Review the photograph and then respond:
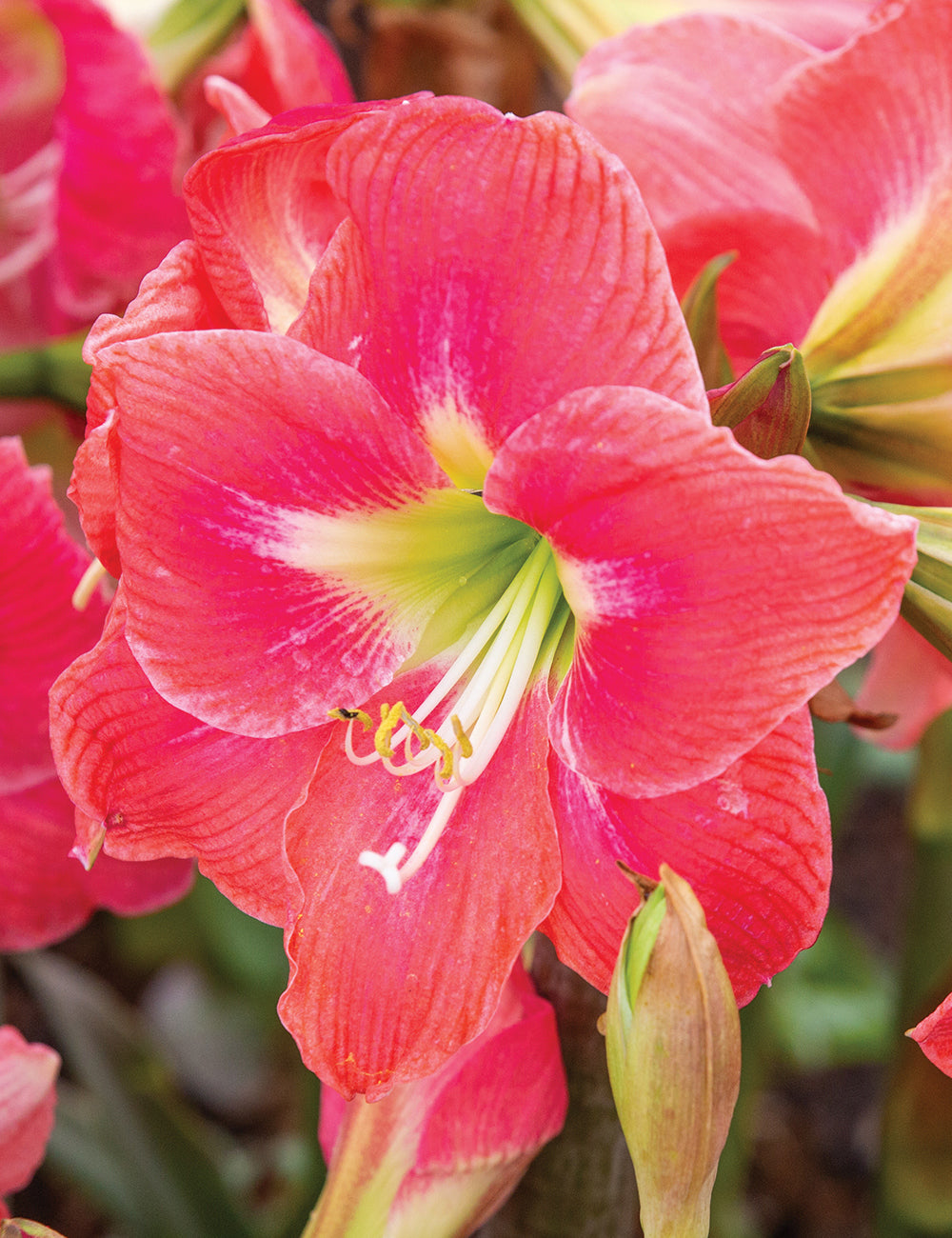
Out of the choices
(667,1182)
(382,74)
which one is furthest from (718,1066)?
(382,74)

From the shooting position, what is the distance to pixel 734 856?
1.23 ft

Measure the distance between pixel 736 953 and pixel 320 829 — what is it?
14 cm

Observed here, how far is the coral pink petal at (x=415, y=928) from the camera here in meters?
0.40

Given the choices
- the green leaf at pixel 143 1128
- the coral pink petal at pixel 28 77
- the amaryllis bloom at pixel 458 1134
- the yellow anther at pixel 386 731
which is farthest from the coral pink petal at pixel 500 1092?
the coral pink petal at pixel 28 77

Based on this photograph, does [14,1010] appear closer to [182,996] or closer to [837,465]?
[182,996]

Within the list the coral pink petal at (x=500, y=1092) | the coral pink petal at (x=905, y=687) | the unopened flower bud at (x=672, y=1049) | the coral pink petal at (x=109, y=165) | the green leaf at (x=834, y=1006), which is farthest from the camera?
the green leaf at (x=834, y=1006)

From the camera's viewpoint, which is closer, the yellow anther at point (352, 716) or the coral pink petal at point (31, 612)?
the yellow anther at point (352, 716)

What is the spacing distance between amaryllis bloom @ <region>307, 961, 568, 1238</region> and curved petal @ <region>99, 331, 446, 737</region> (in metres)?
0.13

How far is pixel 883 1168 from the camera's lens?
778mm

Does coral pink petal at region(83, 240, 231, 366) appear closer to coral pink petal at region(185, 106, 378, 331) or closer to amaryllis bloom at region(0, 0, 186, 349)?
coral pink petal at region(185, 106, 378, 331)

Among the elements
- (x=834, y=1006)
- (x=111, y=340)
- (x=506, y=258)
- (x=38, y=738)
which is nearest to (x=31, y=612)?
(x=38, y=738)

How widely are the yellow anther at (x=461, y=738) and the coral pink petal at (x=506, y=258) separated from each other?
3.8 inches

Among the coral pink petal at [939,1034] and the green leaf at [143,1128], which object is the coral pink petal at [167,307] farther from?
the green leaf at [143,1128]

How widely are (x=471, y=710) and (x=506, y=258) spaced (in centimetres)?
15
